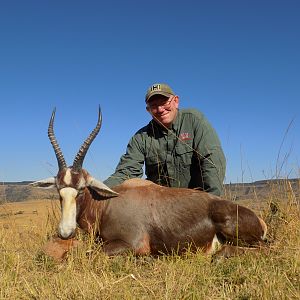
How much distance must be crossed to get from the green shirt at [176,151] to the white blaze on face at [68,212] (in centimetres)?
157

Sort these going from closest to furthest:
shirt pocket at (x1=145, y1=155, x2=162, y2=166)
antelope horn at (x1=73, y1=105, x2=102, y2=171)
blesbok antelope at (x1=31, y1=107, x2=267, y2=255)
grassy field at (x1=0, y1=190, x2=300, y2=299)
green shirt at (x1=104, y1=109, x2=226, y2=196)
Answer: grassy field at (x1=0, y1=190, x2=300, y2=299) < blesbok antelope at (x1=31, y1=107, x2=267, y2=255) < antelope horn at (x1=73, y1=105, x2=102, y2=171) < green shirt at (x1=104, y1=109, x2=226, y2=196) < shirt pocket at (x1=145, y1=155, x2=162, y2=166)

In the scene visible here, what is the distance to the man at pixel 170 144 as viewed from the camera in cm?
661

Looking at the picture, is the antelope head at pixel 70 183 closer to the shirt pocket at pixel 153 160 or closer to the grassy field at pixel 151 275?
the grassy field at pixel 151 275

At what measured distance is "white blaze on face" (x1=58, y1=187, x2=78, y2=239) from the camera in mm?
4570

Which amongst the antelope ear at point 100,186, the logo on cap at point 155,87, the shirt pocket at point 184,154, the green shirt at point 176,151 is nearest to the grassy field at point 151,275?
the antelope ear at point 100,186

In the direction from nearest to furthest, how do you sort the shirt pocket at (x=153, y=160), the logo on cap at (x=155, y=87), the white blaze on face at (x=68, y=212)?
the white blaze on face at (x=68, y=212) < the logo on cap at (x=155, y=87) < the shirt pocket at (x=153, y=160)

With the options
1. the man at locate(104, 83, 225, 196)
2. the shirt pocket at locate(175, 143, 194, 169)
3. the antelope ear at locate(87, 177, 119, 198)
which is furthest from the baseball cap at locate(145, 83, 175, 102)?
the antelope ear at locate(87, 177, 119, 198)

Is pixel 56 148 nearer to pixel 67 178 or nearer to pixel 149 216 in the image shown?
pixel 67 178

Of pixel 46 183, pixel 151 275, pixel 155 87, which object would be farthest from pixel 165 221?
pixel 155 87

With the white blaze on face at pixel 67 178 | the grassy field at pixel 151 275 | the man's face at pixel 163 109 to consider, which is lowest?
the grassy field at pixel 151 275

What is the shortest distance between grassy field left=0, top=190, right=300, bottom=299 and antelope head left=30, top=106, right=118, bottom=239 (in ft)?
1.04

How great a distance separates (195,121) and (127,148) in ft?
3.76

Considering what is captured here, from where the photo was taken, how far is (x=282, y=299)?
290cm

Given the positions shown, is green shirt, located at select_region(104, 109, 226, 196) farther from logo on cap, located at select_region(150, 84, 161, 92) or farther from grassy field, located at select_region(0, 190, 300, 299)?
grassy field, located at select_region(0, 190, 300, 299)
